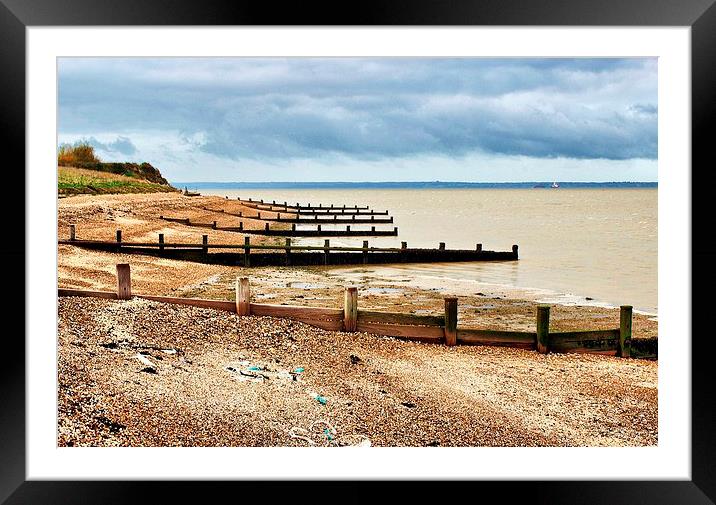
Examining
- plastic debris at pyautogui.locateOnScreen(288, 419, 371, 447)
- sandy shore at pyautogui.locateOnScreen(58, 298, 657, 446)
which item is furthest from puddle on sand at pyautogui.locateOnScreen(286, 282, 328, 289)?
plastic debris at pyautogui.locateOnScreen(288, 419, 371, 447)

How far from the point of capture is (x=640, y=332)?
1042cm

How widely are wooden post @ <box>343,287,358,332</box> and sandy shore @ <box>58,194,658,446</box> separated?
0.17m

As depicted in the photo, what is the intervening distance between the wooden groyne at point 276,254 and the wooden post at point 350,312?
894cm

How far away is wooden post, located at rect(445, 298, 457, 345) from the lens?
303 inches

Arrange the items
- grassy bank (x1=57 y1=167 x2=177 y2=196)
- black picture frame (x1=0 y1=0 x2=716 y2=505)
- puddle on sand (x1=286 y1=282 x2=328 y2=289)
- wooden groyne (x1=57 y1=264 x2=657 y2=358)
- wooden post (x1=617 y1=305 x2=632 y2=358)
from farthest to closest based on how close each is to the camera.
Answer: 1. grassy bank (x1=57 y1=167 x2=177 y2=196)
2. puddle on sand (x1=286 y1=282 x2=328 y2=289)
3. wooden post (x1=617 y1=305 x2=632 y2=358)
4. wooden groyne (x1=57 y1=264 x2=657 y2=358)
5. black picture frame (x1=0 y1=0 x2=716 y2=505)

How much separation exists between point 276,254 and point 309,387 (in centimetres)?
1149

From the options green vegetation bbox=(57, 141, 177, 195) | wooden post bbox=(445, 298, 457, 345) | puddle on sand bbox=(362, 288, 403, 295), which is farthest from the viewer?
green vegetation bbox=(57, 141, 177, 195)

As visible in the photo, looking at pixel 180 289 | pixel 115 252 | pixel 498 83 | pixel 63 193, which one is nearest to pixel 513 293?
pixel 180 289

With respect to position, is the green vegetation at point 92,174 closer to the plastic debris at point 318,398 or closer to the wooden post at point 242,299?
the wooden post at point 242,299

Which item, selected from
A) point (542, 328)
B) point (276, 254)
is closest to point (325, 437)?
point (542, 328)

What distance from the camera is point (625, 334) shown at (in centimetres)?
815

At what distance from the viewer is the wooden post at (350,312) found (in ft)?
25.7

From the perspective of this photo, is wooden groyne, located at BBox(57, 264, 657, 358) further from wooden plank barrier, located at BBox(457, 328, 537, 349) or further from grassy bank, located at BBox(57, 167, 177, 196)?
grassy bank, located at BBox(57, 167, 177, 196)
